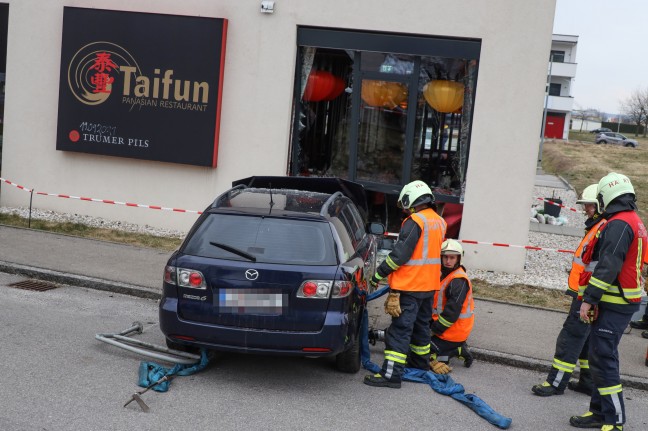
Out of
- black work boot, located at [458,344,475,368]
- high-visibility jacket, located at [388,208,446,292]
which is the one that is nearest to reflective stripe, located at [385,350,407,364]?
high-visibility jacket, located at [388,208,446,292]

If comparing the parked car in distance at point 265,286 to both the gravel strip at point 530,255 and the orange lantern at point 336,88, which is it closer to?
the gravel strip at point 530,255

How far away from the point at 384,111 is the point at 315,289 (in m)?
7.01

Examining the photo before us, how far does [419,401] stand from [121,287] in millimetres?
4429

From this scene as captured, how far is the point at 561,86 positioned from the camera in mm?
74688

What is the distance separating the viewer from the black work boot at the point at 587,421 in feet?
19.6

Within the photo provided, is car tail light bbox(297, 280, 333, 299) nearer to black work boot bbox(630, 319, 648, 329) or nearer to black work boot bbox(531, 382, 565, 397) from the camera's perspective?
black work boot bbox(531, 382, 565, 397)

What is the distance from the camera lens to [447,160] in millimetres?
12508

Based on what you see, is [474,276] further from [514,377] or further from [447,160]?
[514,377]

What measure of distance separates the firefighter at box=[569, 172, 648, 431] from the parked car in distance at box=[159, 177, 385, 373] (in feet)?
6.20

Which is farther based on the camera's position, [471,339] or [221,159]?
[221,159]

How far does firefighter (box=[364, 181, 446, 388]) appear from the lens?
654cm

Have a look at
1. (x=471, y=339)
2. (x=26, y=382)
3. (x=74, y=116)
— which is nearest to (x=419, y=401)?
(x=471, y=339)

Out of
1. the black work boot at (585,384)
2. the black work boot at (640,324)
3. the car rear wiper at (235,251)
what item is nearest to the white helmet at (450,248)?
the black work boot at (585,384)

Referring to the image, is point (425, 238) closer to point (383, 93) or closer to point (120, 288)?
point (120, 288)
